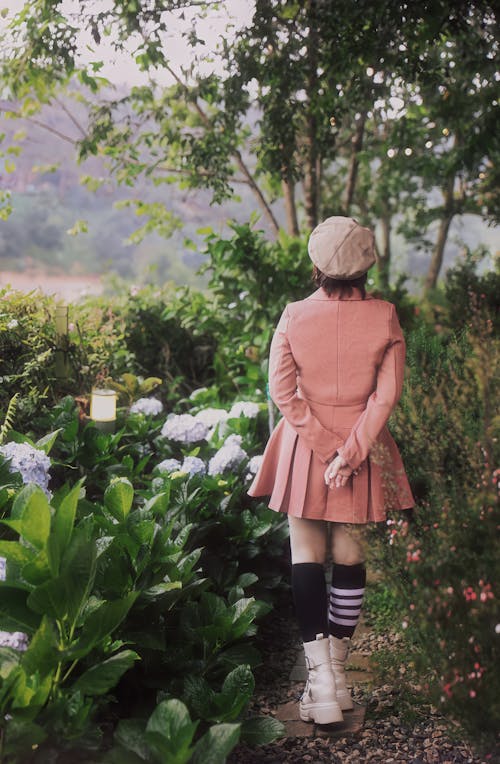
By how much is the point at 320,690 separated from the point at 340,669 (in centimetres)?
16

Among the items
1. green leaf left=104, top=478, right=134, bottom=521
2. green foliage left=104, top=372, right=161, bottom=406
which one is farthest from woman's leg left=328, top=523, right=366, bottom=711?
green foliage left=104, top=372, right=161, bottom=406

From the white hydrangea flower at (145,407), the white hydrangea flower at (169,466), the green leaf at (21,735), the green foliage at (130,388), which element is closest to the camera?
the green leaf at (21,735)

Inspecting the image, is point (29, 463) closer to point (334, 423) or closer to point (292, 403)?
point (292, 403)

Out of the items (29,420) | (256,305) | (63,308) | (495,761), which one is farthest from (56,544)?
(256,305)

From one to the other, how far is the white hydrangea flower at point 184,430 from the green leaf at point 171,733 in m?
A: 1.79

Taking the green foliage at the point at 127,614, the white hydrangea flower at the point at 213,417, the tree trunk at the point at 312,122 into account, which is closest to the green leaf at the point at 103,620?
the green foliage at the point at 127,614

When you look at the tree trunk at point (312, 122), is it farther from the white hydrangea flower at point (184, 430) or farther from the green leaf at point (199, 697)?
the green leaf at point (199, 697)

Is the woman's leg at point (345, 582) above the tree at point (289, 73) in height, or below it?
below

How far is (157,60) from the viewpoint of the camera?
449 centimetres

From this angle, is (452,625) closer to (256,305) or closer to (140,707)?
(140,707)

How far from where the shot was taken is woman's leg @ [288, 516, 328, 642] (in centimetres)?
240

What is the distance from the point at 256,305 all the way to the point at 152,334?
77cm

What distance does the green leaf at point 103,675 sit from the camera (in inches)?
66.2

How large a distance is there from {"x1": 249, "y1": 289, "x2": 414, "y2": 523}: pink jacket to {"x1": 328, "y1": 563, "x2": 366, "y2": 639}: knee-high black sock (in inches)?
7.4
